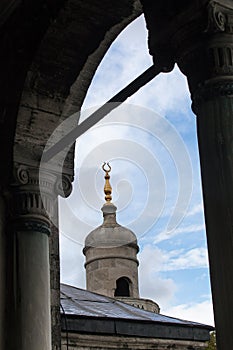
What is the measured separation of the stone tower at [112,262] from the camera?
105 ft

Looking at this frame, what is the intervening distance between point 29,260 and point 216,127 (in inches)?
111

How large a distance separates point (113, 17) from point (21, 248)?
230cm

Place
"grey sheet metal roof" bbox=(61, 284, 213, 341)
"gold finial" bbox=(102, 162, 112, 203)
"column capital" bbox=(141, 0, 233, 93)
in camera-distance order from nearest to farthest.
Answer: "column capital" bbox=(141, 0, 233, 93)
"grey sheet metal roof" bbox=(61, 284, 213, 341)
"gold finial" bbox=(102, 162, 112, 203)

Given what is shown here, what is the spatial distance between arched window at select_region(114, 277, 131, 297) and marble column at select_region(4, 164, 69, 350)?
83.3 ft

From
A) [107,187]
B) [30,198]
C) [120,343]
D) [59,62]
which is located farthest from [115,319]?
→ [107,187]

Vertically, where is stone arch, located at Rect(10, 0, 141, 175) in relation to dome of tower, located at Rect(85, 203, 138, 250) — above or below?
below

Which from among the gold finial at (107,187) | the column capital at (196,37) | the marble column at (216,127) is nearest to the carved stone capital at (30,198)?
the column capital at (196,37)

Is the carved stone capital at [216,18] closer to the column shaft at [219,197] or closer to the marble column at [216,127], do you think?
the marble column at [216,127]

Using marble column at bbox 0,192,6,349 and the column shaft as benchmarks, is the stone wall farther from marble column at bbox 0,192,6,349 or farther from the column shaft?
the column shaft

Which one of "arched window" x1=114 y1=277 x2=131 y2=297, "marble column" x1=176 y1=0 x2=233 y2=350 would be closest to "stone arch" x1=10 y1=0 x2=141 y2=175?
"marble column" x1=176 y1=0 x2=233 y2=350

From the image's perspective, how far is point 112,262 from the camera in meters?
32.3

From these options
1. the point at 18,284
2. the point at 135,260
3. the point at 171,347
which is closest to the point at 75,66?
the point at 18,284

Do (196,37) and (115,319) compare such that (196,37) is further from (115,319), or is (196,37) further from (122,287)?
(122,287)

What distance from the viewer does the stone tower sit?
105 feet
